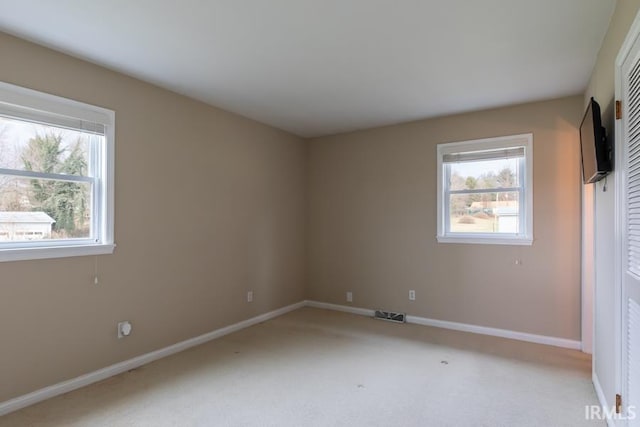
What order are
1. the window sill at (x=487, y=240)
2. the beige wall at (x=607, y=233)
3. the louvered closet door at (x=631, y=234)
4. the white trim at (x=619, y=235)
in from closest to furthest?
the louvered closet door at (x=631, y=234) → the white trim at (x=619, y=235) → the beige wall at (x=607, y=233) → the window sill at (x=487, y=240)

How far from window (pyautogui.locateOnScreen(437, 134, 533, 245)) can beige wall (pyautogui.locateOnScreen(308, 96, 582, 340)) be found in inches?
3.4

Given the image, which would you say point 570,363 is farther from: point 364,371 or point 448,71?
point 448,71

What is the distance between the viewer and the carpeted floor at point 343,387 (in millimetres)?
2328

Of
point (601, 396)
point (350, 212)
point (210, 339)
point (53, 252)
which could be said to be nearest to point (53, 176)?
point (53, 252)

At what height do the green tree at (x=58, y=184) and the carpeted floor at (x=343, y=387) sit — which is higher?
the green tree at (x=58, y=184)

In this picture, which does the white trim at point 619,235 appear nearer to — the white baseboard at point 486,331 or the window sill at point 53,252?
the white baseboard at point 486,331

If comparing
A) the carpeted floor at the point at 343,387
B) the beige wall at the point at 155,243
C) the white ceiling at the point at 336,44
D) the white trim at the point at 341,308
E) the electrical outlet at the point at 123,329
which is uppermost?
the white ceiling at the point at 336,44

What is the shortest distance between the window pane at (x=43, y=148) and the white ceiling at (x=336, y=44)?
0.60 meters

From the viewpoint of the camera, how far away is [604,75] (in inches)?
96.3

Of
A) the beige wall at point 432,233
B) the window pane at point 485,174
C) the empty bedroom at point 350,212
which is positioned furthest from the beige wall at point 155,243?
the window pane at point 485,174

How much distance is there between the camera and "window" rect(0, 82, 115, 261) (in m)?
2.46

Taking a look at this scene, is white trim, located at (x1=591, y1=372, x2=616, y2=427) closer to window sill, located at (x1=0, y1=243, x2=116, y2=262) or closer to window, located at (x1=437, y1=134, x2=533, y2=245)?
window, located at (x1=437, y1=134, x2=533, y2=245)

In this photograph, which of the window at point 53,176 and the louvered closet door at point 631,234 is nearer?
the louvered closet door at point 631,234

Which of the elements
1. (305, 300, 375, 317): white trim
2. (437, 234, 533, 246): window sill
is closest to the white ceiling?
(437, 234, 533, 246): window sill
